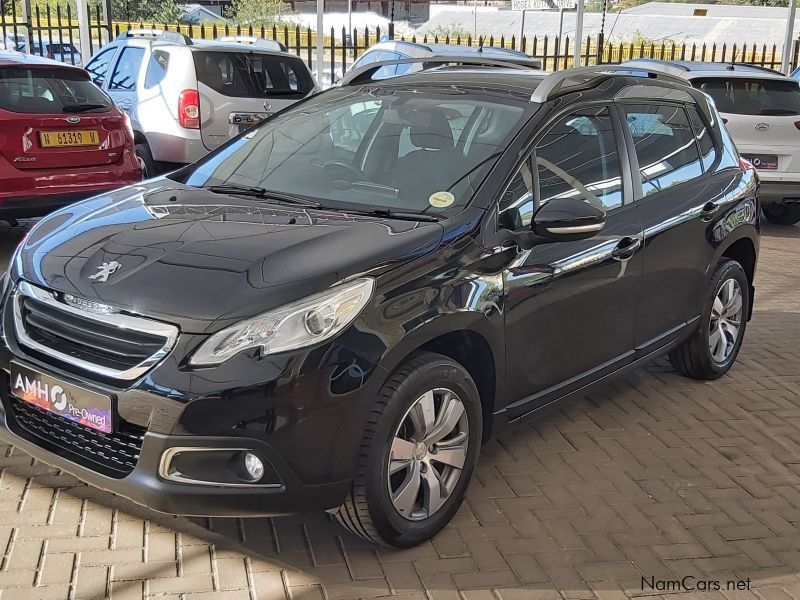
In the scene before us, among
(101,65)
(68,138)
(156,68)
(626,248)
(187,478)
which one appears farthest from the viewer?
(101,65)

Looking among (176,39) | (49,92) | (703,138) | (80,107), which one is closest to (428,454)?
(703,138)

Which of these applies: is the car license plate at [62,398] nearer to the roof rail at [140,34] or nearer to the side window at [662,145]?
the side window at [662,145]

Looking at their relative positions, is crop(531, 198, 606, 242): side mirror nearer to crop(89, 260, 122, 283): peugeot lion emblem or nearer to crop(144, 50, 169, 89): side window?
crop(89, 260, 122, 283): peugeot lion emblem

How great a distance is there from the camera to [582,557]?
3.45 metres

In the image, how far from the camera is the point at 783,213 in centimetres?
1121

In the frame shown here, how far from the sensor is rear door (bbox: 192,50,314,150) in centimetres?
960

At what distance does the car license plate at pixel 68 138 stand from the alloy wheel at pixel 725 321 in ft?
16.5

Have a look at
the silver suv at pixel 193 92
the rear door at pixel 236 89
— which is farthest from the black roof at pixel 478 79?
the rear door at pixel 236 89

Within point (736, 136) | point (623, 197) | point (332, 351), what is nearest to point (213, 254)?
point (332, 351)

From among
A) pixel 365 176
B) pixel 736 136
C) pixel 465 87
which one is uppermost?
pixel 465 87

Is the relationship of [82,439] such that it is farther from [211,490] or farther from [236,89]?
[236,89]

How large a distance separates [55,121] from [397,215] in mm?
4644

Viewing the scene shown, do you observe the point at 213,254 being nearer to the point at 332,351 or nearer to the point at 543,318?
the point at 332,351

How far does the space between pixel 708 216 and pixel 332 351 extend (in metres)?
2.83
